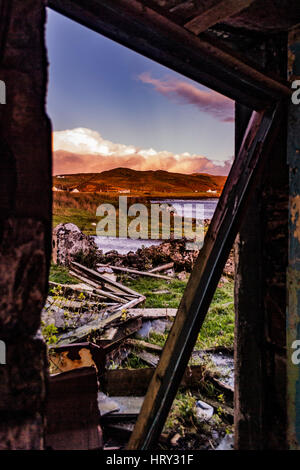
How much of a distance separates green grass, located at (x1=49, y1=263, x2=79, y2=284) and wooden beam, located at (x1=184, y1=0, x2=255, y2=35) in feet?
23.2

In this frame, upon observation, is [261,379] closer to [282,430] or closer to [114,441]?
[282,430]

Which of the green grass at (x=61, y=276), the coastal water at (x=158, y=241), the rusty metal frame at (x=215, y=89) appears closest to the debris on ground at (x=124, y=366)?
the green grass at (x=61, y=276)

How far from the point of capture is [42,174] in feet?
2.97

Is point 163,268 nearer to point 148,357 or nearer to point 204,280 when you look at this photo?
point 148,357

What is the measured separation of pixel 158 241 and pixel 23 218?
38.9ft

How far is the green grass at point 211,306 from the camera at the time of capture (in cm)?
518

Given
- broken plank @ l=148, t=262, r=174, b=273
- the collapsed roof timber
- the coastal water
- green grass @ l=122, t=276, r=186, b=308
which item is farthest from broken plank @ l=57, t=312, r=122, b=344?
the coastal water

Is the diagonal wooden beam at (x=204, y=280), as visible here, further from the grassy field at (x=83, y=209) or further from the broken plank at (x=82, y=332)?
the grassy field at (x=83, y=209)

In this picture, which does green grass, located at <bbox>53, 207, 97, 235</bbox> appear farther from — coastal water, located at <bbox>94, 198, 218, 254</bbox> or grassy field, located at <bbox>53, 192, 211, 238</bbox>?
coastal water, located at <bbox>94, 198, 218, 254</bbox>

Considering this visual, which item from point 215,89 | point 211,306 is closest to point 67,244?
point 211,306

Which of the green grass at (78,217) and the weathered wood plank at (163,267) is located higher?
the green grass at (78,217)

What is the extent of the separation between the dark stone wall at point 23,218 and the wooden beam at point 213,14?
1.93 ft

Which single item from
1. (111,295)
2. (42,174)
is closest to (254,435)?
(42,174)

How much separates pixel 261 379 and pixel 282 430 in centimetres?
26
